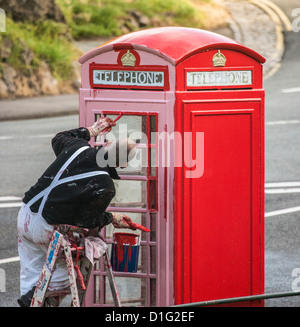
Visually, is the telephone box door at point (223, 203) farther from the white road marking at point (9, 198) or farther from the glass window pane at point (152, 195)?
the white road marking at point (9, 198)

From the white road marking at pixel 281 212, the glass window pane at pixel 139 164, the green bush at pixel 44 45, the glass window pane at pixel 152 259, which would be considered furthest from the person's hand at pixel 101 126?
the green bush at pixel 44 45

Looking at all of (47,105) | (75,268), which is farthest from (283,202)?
(47,105)

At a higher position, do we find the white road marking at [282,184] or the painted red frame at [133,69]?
the painted red frame at [133,69]

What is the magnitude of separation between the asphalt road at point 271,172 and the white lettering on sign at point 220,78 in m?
2.24

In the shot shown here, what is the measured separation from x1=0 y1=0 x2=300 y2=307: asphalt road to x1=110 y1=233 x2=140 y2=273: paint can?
5.04 feet

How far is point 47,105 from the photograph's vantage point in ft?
62.1

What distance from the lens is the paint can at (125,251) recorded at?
609 centimetres

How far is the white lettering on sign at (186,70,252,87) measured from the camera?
19.1 feet

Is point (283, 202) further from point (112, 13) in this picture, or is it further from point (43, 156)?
point (112, 13)

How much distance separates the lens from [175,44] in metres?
5.89

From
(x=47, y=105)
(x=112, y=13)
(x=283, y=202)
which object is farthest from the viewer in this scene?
(x=112, y=13)

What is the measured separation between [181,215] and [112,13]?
19503mm

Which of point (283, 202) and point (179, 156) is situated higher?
point (179, 156)
